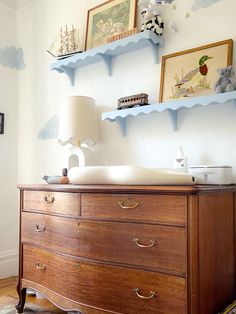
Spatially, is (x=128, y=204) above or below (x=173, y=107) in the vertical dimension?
below

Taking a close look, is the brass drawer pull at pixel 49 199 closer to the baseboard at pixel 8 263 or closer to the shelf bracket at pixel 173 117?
the shelf bracket at pixel 173 117

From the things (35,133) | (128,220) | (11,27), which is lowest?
(128,220)

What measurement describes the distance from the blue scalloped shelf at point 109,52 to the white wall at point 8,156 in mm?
681

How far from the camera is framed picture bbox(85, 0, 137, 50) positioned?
220 centimetres

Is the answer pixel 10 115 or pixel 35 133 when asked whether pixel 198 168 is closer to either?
pixel 35 133

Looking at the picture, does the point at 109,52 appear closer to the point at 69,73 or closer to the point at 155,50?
the point at 155,50

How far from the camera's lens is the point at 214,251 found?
1.41 m

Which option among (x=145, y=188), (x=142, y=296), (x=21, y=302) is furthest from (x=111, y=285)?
(x=21, y=302)

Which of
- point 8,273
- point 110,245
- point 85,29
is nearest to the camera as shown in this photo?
point 110,245

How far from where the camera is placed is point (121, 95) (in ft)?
7.40

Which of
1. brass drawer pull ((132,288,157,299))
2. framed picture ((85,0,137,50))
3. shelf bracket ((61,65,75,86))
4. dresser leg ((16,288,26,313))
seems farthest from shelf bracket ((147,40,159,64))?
dresser leg ((16,288,26,313))

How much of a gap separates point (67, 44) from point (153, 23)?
2.56 feet

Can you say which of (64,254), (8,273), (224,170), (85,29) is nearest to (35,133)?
(85,29)

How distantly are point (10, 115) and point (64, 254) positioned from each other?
1.67m
